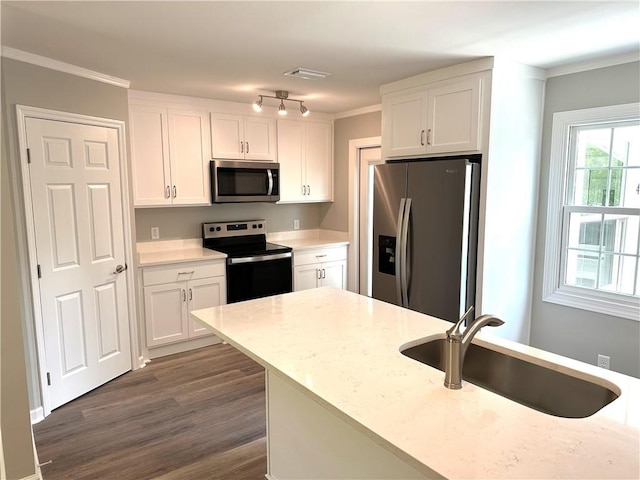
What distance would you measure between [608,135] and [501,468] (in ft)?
9.34

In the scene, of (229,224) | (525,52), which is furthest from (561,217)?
(229,224)

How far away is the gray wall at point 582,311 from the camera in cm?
286

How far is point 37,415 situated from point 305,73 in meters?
2.98

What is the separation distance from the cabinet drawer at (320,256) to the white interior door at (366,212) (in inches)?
9.5

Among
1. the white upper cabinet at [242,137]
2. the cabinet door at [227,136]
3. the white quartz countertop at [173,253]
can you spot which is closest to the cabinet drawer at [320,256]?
the white quartz countertop at [173,253]

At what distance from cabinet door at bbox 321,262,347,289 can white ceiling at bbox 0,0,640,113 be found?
2140 mm

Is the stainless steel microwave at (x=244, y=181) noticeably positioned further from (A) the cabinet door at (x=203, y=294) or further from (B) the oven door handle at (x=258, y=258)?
(A) the cabinet door at (x=203, y=294)

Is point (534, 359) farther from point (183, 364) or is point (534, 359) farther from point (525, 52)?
point (183, 364)

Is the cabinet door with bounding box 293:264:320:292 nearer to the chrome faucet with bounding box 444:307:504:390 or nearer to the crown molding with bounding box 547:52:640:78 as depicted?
the crown molding with bounding box 547:52:640:78

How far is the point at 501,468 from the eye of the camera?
3.27ft

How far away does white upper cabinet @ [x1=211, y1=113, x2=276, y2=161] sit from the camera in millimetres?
4180

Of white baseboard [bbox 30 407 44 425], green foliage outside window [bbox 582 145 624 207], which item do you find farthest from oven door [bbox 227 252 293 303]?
green foliage outside window [bbox 582 145 624 207]

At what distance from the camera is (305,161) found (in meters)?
4.85

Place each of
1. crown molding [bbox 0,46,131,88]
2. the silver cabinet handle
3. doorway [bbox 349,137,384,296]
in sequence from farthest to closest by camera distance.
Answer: doorway [bbox 349,137,384,296], the silver cabinet handle, crown molding [bbox 0,46,131,88]
